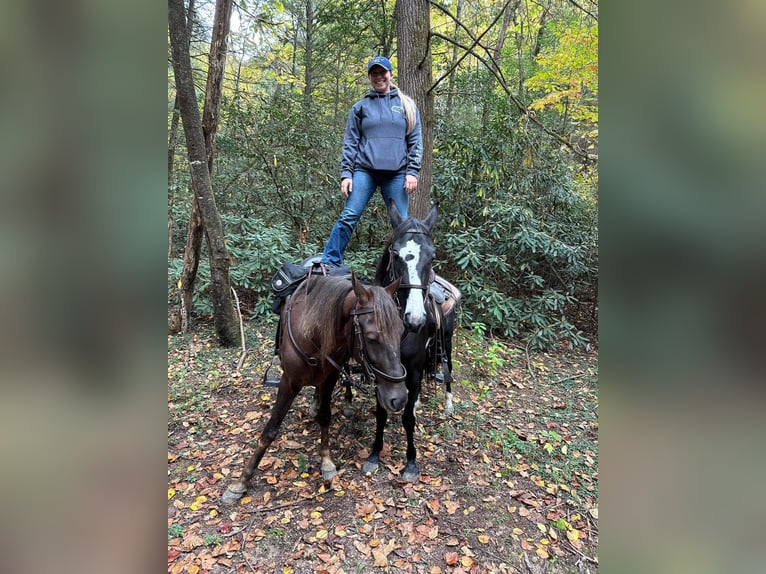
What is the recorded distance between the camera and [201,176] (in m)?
6.34

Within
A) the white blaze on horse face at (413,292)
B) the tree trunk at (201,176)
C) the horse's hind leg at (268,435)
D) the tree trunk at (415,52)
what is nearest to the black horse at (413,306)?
the white blaze on horse face at (413,292)

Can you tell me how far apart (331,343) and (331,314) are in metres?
0.24

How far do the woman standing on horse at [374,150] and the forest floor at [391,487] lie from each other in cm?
222

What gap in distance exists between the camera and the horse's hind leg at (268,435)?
3.47m

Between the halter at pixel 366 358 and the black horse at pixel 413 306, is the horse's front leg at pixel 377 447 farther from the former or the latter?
the halter at pixel 366 358

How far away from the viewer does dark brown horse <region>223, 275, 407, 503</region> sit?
9.18 ft

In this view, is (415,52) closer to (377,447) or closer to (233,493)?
(377,447)

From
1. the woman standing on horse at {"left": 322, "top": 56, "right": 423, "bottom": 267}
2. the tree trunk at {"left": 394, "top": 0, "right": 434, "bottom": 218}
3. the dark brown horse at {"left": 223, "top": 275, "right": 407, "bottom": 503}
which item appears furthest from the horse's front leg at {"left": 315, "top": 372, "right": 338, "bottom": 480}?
the tree trunk at {"left": 394, "top": 0, "right": 434, "bottom": 218}

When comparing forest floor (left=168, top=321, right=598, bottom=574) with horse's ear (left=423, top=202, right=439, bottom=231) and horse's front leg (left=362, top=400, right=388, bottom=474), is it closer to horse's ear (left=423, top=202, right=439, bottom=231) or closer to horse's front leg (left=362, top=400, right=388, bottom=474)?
horse's front leg (left=362, top=400, right=388, bottom=474)
